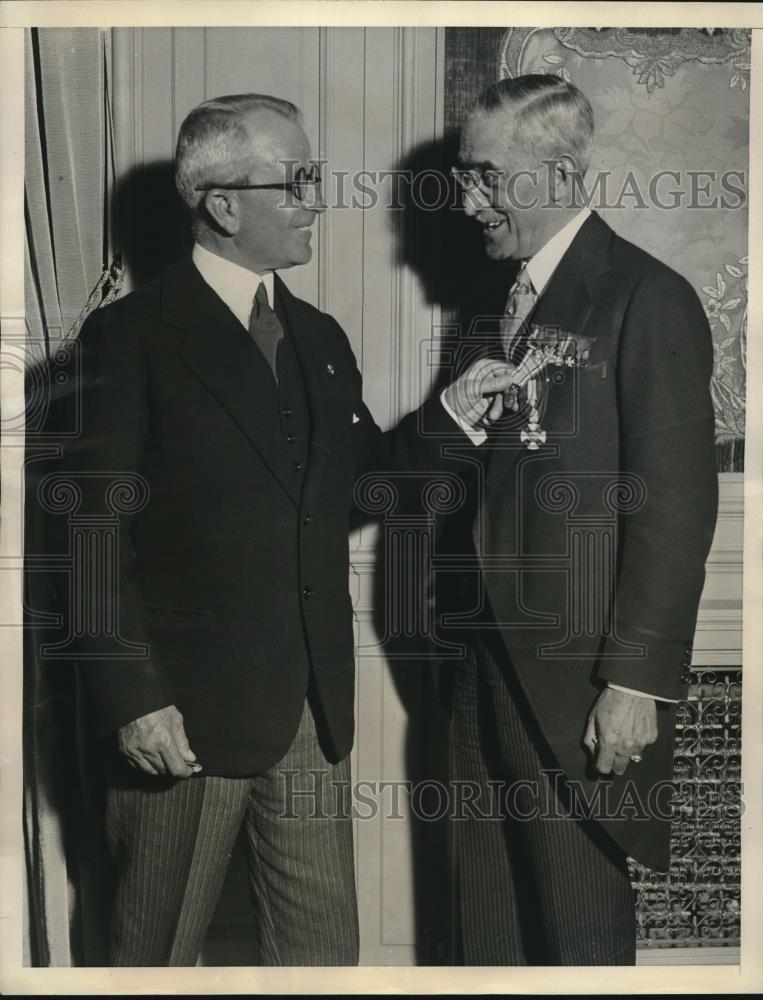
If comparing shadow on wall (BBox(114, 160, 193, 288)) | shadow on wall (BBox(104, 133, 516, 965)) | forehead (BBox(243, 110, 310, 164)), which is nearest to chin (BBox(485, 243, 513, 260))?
shadow on wall (BBox(104, 133, 516, 965))

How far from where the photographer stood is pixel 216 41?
1.92 m

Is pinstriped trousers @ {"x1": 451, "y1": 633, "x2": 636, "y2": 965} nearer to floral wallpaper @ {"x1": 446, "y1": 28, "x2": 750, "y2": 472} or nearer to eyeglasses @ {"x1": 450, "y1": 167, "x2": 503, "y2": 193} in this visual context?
floral wallpaper @ {"x1": 446, "y1": 28, "x2": 750, "y2": 472}

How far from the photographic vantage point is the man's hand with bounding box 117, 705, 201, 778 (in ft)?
6.14

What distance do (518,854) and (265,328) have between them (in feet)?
3.28

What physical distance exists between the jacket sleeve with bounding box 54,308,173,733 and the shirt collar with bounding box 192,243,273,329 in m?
0.16

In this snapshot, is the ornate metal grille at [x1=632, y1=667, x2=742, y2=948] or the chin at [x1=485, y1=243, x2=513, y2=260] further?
the ornate metal grille at [x1=632, y1=667, x2=742, y2=948]

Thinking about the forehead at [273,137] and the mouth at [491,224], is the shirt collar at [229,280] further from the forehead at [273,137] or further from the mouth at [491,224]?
the mouth at [491,224]

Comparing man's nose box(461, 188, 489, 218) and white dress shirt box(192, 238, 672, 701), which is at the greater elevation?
man's nose box(461, 188, 489, 218)

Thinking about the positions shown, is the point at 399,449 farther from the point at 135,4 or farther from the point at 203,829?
the point at 135,4

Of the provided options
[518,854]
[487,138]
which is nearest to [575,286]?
[487,138]

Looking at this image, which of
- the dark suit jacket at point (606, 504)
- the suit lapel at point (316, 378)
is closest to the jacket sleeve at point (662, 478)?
the dark suit jacket at point (606, 504)

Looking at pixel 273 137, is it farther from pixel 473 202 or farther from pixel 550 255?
pixel 550 255

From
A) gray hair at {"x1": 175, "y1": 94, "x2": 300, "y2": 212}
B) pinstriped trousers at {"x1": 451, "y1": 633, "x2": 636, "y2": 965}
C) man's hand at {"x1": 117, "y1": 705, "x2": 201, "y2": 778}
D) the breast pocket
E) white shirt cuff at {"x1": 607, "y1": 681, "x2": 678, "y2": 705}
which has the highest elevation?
gray hair at {"x1": 175, "y1": 94, "x2": 300, "y2": 212}

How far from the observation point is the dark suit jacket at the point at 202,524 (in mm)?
1874
